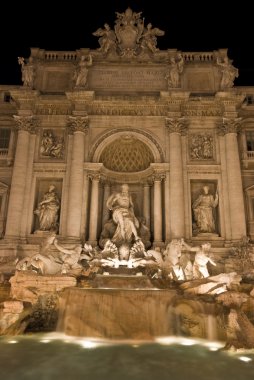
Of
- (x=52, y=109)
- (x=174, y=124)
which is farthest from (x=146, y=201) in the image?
(x=52, y=109)

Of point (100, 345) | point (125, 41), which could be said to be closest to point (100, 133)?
point (125, 41)

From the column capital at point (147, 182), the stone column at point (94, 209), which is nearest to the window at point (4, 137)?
the stone column at point (94, 209)

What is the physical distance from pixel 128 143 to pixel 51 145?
16.4 feet

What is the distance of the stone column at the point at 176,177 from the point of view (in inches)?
706

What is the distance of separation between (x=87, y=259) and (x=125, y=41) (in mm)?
15224

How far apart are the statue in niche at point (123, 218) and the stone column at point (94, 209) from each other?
859 millimetres

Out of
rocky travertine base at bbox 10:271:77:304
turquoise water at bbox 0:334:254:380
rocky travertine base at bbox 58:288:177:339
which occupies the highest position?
rocky travertine base at bbox 10:271:77:304

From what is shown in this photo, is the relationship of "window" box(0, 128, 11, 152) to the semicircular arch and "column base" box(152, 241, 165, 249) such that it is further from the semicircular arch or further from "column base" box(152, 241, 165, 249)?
"column base" box(152, 241, 165, 249)

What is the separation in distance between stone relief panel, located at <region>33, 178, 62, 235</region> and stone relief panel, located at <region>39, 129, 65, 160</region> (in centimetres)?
157

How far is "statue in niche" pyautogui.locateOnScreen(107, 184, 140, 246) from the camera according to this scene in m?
17.9

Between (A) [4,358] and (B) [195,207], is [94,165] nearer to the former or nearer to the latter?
(B) [195,207]

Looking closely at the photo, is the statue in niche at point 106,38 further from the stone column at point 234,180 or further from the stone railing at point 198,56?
the stone column at point 234,180

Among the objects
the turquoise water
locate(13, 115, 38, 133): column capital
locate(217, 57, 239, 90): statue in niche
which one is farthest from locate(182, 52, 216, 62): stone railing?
the turquoise water

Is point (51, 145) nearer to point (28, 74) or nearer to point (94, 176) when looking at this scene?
point (94, 176)
